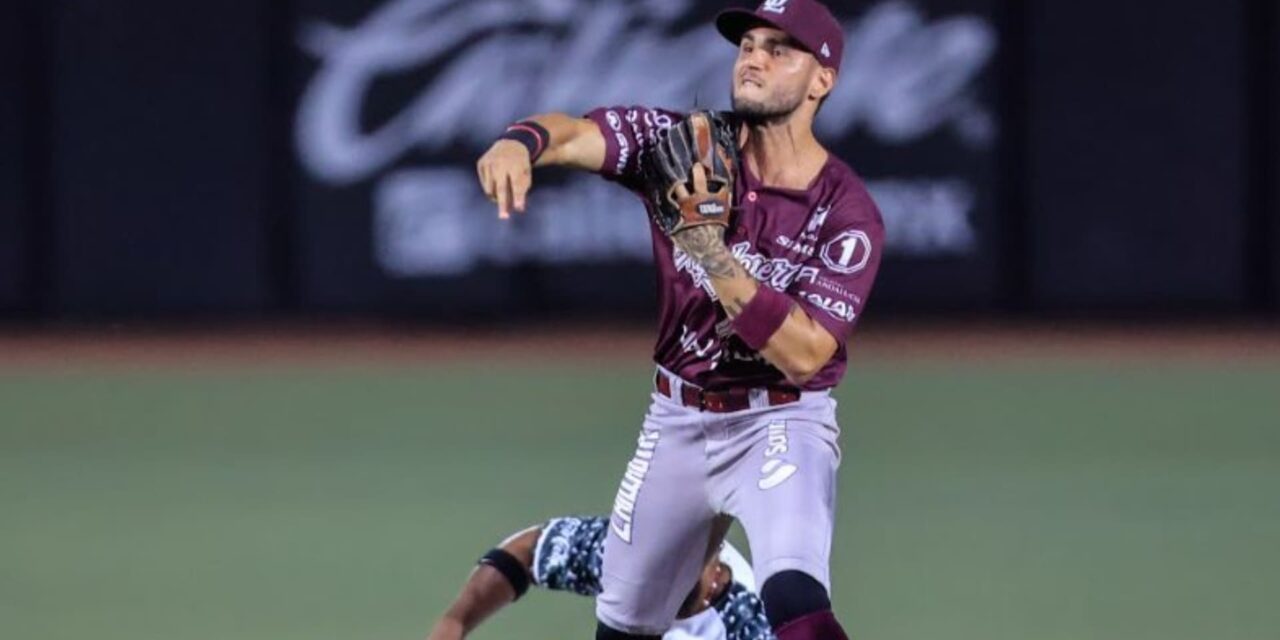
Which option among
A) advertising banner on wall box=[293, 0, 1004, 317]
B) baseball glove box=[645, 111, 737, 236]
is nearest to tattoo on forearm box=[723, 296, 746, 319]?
baseball glove box=[645, 111, 737, 236]

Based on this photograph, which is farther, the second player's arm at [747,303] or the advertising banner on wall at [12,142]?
the advertising banner on wall at [12,142]

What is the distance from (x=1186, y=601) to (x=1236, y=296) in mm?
7662

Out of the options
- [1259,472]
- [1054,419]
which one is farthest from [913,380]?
[1259,472]

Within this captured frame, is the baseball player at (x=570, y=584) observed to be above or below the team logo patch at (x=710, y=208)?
below

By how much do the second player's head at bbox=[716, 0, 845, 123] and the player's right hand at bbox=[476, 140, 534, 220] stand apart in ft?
2.56

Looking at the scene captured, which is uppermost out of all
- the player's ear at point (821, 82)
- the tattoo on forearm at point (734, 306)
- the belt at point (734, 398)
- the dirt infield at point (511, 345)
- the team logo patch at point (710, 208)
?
the player's ear at point (821, 82)

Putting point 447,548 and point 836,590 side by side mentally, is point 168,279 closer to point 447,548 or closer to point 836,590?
point 447,548

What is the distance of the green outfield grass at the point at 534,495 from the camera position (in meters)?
7.79

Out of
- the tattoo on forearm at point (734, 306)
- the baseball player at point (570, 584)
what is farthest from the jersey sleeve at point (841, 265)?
the baseball player at point (570, 584)

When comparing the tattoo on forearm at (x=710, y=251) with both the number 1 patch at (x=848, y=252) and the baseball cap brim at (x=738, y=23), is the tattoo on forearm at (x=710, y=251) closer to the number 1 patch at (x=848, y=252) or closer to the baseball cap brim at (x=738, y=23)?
the number 1 patch at (x=848, y=252)

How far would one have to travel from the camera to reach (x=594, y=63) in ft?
48.9

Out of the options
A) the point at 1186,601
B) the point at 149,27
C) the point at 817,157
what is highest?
the point at 149,27

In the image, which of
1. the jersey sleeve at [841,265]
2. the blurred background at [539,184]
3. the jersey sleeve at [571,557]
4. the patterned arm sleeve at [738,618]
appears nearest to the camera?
the jersey sleeve at [841,265]

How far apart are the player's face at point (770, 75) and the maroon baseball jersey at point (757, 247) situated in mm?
196
